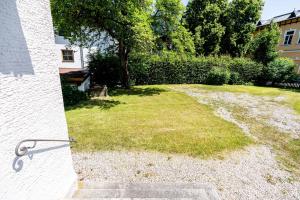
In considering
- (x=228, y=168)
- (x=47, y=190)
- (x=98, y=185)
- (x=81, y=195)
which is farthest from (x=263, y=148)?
Result: (x=47, y=190)

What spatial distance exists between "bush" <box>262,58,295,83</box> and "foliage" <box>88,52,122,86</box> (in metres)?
14.9

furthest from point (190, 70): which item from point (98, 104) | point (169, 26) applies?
point (98, 104)

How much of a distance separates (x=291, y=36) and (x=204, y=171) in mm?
25088

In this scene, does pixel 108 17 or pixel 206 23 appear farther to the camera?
pixel 206 23

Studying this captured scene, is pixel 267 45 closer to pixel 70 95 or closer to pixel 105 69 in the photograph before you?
pixel 105 69

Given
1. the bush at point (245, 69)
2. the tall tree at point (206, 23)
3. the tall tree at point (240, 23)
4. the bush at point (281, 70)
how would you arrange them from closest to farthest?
1. the bush at point (281, 70)
2. the bush at point (245, 69)
3. the tall tree at point (206, 23)
4. the tall tree at point (240, 23)

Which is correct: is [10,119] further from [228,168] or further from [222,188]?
[228,168]

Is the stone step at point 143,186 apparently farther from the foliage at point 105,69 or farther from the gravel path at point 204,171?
the foliage at point 105,69

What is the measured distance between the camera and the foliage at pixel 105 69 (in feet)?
49.5

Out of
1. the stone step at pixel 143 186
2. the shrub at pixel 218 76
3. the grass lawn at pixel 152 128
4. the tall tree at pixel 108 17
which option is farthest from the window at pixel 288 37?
the stone step at pixel 143 186

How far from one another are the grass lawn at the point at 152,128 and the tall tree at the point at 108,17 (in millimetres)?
3707

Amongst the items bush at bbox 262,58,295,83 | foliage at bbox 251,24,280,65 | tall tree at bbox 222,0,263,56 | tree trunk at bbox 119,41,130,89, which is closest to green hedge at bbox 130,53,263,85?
bush at bbox 262,58,295,83

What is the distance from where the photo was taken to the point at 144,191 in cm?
364

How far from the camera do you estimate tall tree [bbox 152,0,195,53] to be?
11.5 metres
